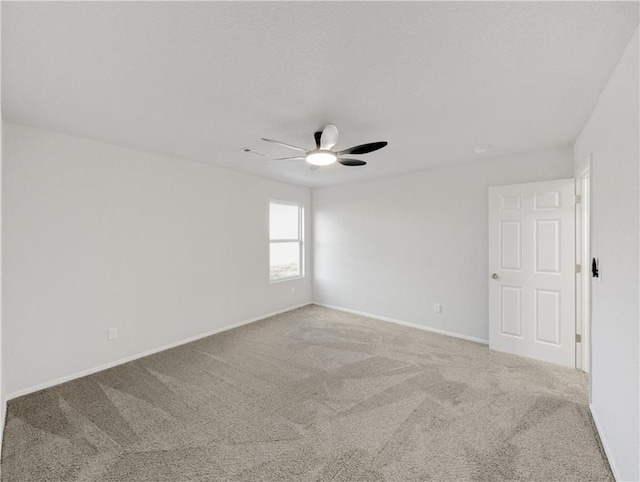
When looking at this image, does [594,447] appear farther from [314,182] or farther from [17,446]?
[314,182]

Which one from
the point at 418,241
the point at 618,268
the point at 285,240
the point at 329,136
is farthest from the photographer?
the point at 285,240

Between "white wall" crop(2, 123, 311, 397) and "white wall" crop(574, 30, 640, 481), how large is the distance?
160 inches

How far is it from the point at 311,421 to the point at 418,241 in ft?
9.98

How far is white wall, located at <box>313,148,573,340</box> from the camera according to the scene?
382cm

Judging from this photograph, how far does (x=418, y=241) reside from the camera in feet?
14.5

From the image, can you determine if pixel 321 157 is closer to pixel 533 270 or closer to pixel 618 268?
pixel 618 268

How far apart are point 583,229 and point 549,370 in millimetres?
1508

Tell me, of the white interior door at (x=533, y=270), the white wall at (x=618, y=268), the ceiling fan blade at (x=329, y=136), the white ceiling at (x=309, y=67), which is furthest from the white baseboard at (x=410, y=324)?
the ceiling fan blade at (x=329, y=136)

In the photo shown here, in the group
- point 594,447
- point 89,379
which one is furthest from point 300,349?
point 594,447

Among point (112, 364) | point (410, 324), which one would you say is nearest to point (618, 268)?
point (410, 324)

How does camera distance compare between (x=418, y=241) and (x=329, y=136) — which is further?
(x=418, y=241)

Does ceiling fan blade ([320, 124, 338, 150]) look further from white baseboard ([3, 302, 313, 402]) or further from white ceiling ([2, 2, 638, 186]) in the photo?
white baseboard ([3, 302, 313, 402])

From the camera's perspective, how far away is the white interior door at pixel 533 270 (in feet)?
10.3

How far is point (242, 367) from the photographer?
10.3 feet
